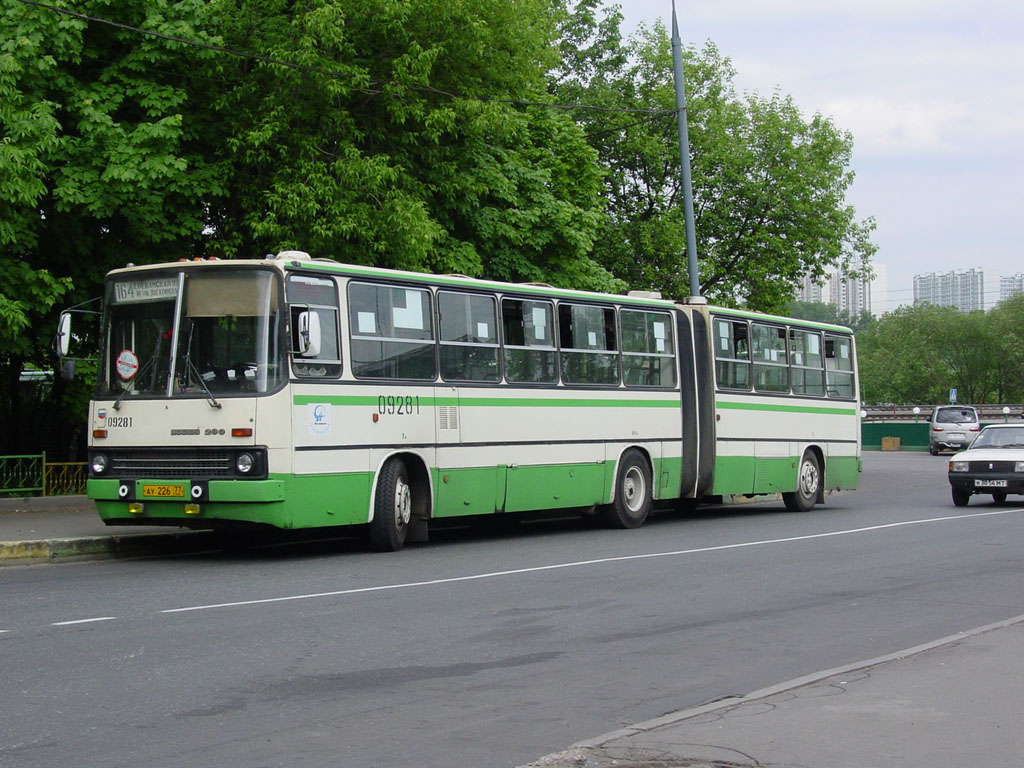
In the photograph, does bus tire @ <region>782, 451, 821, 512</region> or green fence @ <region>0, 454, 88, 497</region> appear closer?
green fence @ <region>0, 454, 88, 497</region>

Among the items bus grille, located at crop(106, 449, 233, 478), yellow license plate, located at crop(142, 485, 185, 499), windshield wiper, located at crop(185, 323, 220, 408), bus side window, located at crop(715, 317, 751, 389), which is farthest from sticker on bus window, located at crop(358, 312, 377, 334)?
bus side window, located at crop(715, 317, 751, 389)

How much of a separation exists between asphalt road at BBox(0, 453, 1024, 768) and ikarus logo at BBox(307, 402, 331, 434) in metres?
1.47

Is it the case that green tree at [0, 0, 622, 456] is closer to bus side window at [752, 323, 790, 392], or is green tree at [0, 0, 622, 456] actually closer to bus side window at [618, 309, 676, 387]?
bus side window at [618, 309, 676, 387]

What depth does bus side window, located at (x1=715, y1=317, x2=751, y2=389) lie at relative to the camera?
22.7 meters

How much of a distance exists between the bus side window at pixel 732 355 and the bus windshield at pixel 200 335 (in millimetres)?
9827

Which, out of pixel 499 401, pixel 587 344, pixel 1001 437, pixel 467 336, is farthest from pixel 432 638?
pixel 1001 437

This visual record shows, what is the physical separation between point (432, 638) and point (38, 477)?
13158 mm

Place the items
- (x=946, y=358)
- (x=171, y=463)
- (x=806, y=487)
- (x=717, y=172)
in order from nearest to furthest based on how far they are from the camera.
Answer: (x=171, y=463)
(x=806, y=487)
(x=717, y=172)
(x=946, y=358)

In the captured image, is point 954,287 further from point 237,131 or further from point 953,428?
point 237,131

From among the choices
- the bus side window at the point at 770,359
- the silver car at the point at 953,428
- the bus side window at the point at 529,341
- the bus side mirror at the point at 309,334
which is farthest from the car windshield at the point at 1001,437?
the silver car at the point at 953,428

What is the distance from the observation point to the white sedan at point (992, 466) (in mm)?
25047

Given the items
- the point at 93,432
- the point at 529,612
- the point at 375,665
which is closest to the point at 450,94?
the point at 93,432

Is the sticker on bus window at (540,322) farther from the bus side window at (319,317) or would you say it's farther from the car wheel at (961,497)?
the car wheel at (961,497)

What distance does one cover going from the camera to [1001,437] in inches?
1037
